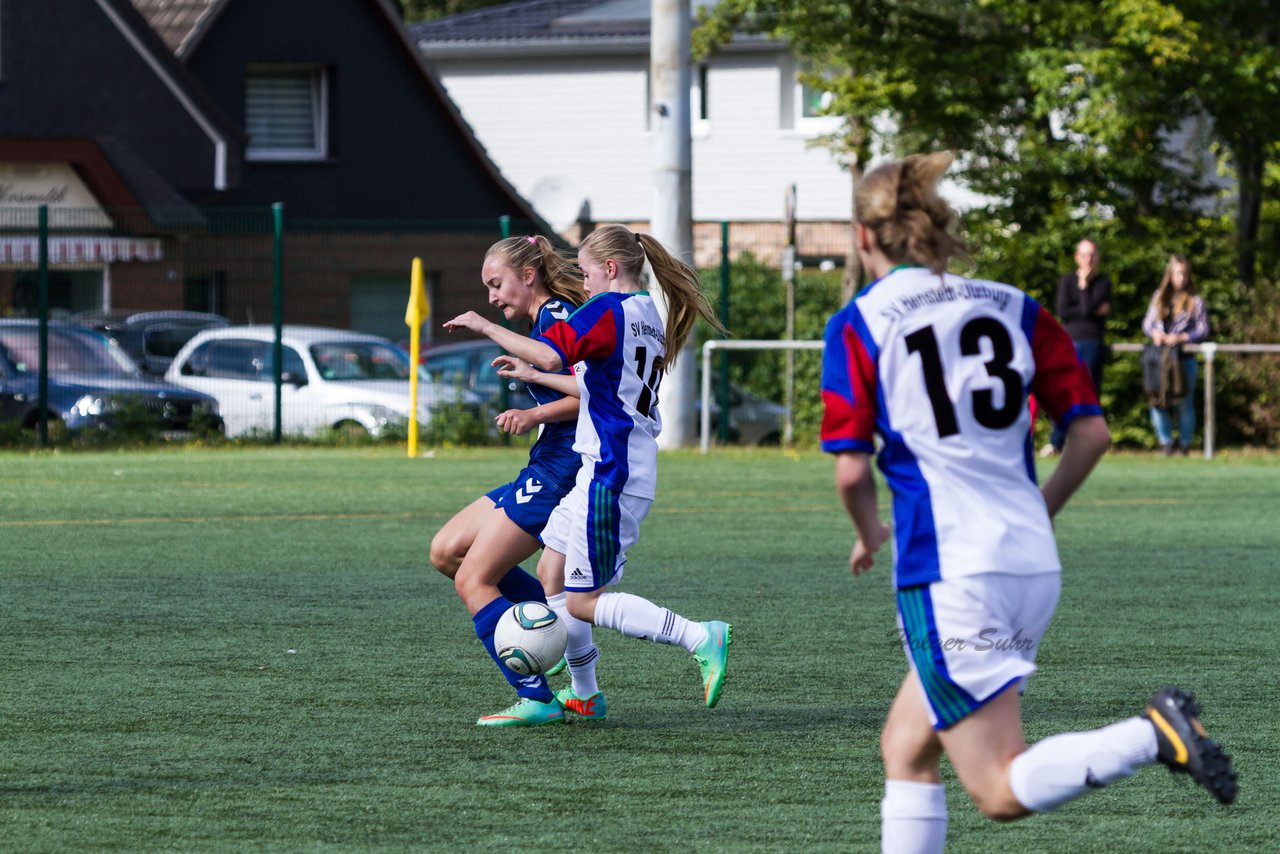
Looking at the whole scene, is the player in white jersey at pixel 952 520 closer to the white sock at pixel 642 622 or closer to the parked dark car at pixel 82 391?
the white sock at pixel 642 622

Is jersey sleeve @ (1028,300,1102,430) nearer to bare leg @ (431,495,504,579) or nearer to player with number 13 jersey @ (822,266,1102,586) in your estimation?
player with number 13 jersey @ (822,266,1102,586)

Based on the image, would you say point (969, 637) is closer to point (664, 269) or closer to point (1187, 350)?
point (664, 269)

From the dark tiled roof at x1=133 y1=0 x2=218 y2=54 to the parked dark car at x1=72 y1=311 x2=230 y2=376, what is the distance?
10.5m

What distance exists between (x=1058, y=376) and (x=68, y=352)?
55.4ft

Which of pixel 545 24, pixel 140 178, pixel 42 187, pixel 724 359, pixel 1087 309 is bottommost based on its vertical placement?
pixel 724 359

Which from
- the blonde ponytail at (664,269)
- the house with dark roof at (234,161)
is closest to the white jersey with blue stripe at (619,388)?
the blonde ponytail at (664,269)

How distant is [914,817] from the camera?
12.8ft

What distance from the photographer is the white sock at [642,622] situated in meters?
6.12

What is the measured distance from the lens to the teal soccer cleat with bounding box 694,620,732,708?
6.12 m

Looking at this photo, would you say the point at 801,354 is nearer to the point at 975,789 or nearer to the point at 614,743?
the point at 614,743

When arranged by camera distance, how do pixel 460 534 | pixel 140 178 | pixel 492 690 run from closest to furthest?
pixel 460 534 → pixel 492 690 → pixel 140 178

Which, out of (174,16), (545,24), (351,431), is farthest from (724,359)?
(545,24)

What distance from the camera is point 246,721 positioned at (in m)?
6.21

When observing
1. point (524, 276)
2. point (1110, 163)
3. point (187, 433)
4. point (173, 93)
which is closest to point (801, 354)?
point (1110, 163)
